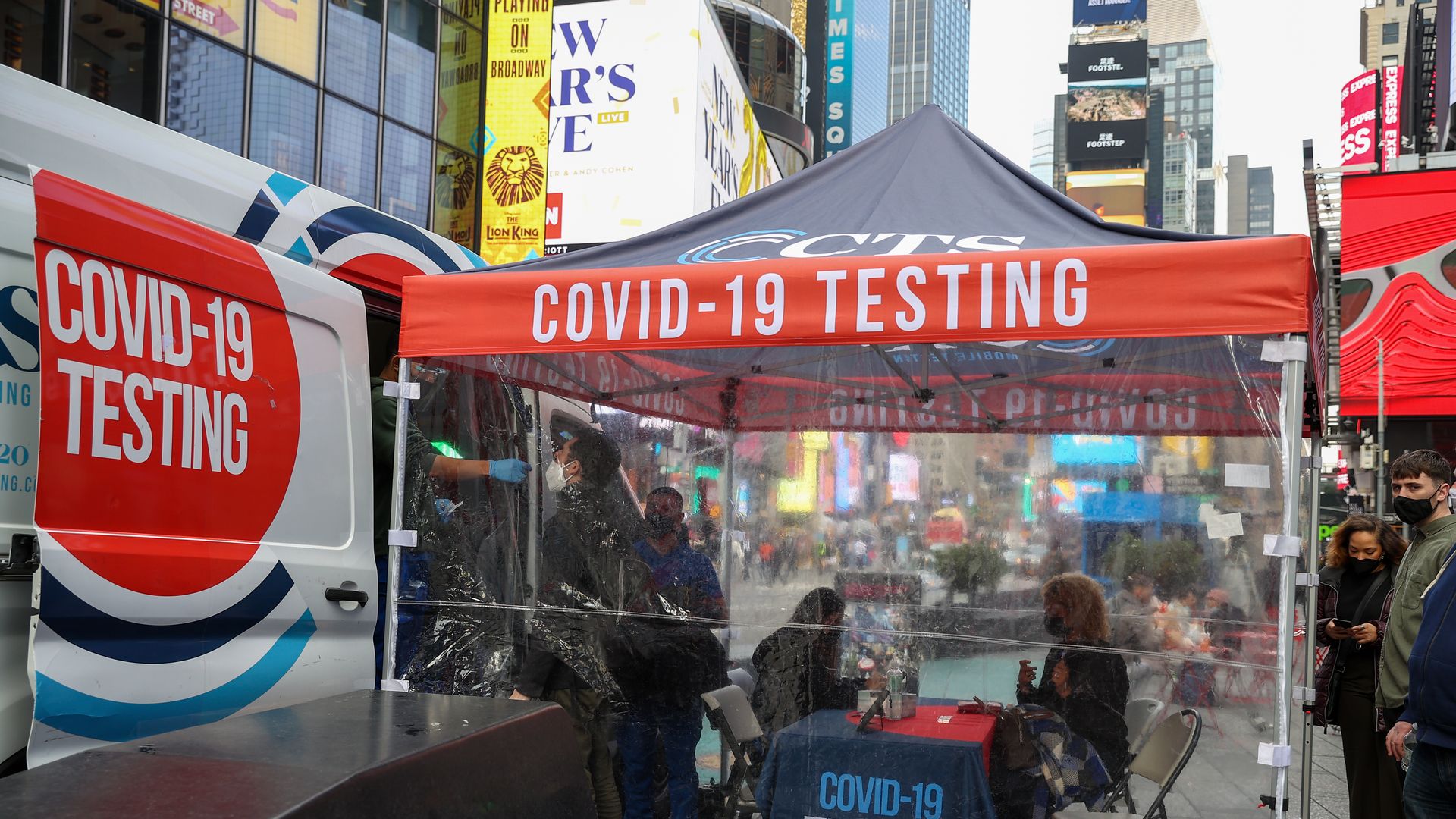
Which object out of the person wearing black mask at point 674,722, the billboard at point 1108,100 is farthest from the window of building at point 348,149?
the billboard at point 1108,100

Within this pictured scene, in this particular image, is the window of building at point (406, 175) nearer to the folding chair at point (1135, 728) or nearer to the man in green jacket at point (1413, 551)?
the man in green jacket at point (1413, 551)

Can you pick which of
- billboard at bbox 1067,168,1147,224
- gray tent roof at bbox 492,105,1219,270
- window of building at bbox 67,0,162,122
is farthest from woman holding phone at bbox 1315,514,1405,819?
billboard at bbox 1067,168,1147,224

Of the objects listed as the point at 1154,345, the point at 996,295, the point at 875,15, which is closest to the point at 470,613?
the point at 996,295

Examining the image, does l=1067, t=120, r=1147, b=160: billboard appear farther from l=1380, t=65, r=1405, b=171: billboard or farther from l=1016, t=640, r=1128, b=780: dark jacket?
l=1016, t=640, r=1128, b=780: dark jacket

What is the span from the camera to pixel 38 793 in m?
1.54

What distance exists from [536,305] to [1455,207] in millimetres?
17177

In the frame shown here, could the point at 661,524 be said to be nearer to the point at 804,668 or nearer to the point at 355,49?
the point at 804,668

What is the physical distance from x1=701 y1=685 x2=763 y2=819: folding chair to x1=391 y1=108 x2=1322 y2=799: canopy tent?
0.49 metres

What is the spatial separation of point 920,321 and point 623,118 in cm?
1261

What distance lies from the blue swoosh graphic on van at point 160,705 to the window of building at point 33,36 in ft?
29.3

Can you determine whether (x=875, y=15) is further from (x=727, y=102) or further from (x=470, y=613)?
(x=470, y=613)

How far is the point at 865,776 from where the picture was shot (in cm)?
406

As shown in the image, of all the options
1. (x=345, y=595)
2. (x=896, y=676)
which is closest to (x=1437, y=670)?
(x=896, y=676)

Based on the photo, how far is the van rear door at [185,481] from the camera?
2.79m
